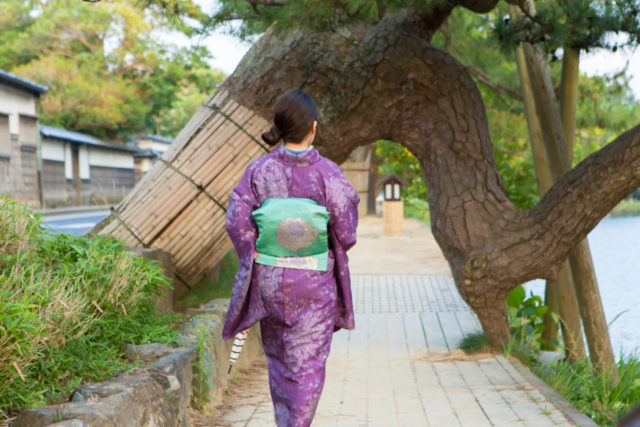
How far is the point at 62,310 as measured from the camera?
9.71 ft

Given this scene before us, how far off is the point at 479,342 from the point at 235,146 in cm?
277

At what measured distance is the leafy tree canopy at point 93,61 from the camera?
25875mm

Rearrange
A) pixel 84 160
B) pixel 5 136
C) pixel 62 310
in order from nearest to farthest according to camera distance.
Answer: pixel 62 310, pixel 5 136, pixel 84 160

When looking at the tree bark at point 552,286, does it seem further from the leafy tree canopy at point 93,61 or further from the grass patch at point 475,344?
the leafy tree canopy at point 93,61

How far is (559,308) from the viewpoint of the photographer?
669 centimetres

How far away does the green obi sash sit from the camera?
3.04 meters

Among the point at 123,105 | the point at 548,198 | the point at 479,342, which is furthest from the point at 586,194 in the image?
the point at 123,105

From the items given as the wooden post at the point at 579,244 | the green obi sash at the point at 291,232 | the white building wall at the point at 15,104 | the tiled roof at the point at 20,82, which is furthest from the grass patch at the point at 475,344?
the white building wall at the point at 15,104

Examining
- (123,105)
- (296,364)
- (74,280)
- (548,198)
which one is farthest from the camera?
(123,105)

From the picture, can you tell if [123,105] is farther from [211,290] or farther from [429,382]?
[429,382]

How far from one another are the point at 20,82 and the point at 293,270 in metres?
19.7

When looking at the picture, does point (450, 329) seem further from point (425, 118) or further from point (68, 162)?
point (68, 162)

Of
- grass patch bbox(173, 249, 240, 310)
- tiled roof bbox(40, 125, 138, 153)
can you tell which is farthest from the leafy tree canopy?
grass patch bbox(173, 249, 240, 310)

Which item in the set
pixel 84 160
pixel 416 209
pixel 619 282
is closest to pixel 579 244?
pixel 619 282
